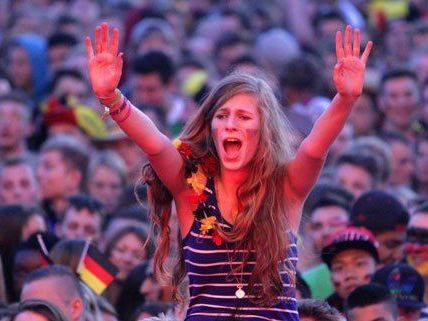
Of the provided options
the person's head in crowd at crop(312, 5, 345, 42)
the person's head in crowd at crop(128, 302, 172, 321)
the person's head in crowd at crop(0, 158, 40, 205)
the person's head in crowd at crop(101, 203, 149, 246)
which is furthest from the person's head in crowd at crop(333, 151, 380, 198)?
the person's head in crowd at crop(312, 5, 345, 42)

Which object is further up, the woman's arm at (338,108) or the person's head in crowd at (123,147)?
the person's head in crowd at (123,147)

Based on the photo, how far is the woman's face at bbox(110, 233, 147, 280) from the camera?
1111cm

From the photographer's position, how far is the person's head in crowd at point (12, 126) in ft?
46.2

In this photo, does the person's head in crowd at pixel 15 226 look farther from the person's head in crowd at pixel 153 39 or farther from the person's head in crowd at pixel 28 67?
the person's head in crowd at pixel 28 67

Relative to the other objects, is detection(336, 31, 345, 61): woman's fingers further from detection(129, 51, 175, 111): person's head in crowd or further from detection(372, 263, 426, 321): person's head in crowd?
detection(129, 51, 175, 111): person's head in crowd

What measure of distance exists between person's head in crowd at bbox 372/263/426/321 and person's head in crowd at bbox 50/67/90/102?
6.47 meters

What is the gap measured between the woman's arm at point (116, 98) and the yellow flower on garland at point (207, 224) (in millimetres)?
316

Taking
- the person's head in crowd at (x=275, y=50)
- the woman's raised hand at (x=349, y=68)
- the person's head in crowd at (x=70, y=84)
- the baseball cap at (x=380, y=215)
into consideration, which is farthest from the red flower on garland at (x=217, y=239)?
the person's head in crowd at (x=275, y=50)

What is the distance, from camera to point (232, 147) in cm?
709

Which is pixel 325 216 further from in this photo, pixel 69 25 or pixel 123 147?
pixel 69 25

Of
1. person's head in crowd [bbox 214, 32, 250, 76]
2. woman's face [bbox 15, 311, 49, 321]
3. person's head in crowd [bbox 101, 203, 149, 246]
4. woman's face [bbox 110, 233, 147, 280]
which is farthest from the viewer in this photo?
person's head in crowd [bbox 214, 32, 250, 76]

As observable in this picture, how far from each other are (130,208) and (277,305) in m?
4.96

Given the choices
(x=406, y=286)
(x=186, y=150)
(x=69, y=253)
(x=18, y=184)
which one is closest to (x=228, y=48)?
(x=18, y=184)

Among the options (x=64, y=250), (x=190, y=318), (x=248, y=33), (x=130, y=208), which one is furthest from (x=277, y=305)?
(x=248, y=33)
